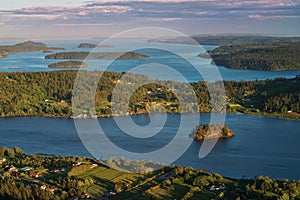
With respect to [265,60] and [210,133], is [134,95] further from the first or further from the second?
[265,60]

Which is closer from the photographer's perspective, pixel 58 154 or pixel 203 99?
pixel 58 154

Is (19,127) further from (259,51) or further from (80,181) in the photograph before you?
(259,51)

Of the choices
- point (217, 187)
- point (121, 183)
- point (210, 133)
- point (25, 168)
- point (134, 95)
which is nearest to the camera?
point (217, 187)

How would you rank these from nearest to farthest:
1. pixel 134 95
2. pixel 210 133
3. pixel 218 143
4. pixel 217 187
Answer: pixel 217 187
pixel 218 143
pixel 210 133
pixel 134 95

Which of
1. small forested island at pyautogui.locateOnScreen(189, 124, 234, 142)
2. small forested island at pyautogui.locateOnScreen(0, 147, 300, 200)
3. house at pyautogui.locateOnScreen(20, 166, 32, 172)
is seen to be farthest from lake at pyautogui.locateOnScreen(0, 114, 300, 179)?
house at pyautogui.locateOnScreen(20, 166, 32, 172)

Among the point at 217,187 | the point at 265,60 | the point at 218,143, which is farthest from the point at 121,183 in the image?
the point at 265,60

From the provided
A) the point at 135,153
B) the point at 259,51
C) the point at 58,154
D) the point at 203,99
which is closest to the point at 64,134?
the point at 58,154

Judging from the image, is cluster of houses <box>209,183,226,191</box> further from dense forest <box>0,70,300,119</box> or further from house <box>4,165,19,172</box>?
dense forest <box>0,70,300,119</box>
